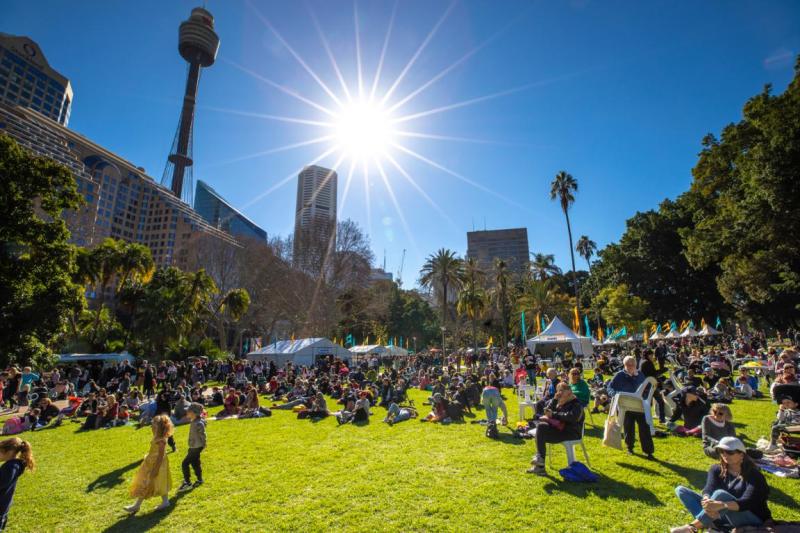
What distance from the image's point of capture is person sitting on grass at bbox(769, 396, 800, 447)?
6.40 metres

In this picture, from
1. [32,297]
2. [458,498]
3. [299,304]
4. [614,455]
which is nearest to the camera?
[458,498]

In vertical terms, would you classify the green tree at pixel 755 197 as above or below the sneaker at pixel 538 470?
above

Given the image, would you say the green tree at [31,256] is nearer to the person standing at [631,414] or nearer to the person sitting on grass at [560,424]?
the person sitting on grass at [560,424]

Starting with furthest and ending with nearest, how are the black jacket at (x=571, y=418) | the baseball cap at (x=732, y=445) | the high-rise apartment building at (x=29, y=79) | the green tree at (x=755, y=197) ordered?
1. the high-rise apartment building at (x=29, y=79)
2. the green tree at (x=755, y=197)
3. the black jacket at (x=571, y=418)
4. the baseball cap at (x=732, y=445)

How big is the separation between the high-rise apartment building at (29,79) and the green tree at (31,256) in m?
112

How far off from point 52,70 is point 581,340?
14946 centimetres

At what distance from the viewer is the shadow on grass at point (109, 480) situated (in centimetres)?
679

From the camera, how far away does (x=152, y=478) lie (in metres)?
5.67

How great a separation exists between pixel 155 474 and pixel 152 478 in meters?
0.06

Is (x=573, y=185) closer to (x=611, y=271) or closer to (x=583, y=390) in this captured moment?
(x=611, y=271)

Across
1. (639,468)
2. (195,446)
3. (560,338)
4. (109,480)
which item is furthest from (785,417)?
(560,338)

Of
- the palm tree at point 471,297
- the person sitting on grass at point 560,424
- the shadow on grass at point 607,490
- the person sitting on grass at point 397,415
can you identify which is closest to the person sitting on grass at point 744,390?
the shadow on grass at point 607,490

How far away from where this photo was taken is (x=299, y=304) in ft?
119

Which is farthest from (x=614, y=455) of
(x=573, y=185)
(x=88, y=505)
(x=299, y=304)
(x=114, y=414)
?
(x=573, y=185)
